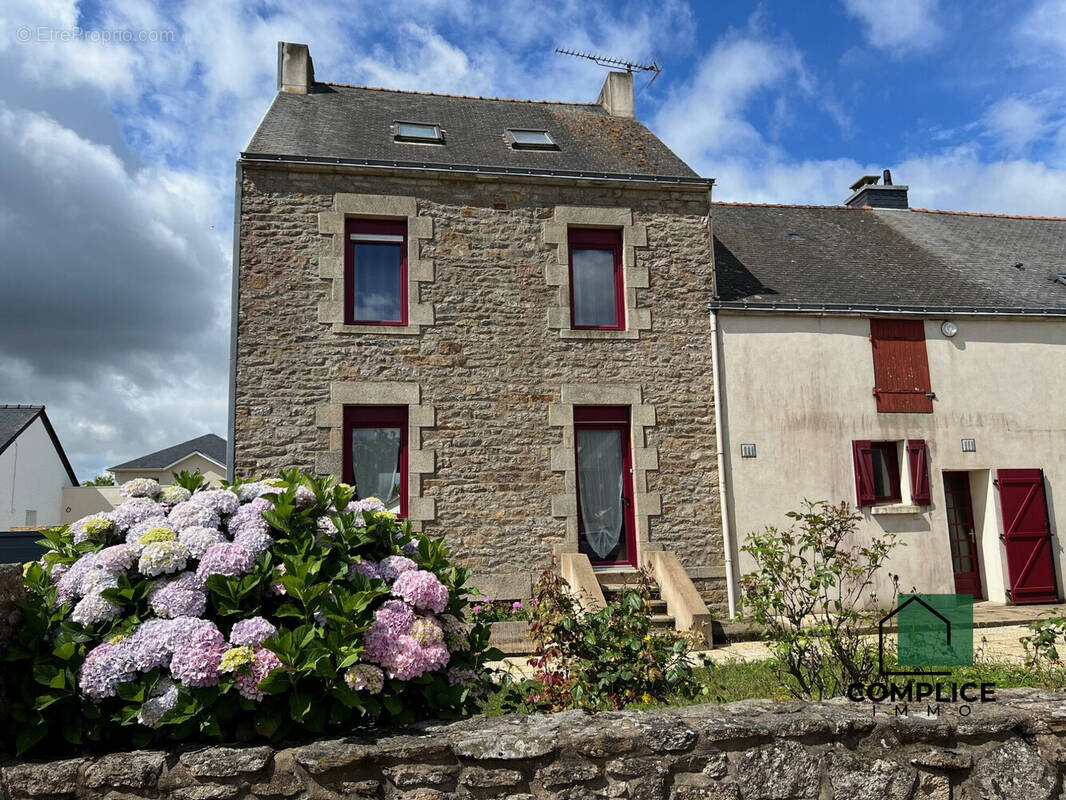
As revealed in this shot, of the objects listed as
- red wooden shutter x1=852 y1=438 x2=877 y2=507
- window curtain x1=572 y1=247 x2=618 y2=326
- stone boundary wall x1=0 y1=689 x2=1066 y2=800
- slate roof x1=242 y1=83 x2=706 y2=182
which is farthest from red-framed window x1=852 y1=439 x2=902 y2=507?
stone boundary wall x1=0 y1=689 x2=1066 y2=800

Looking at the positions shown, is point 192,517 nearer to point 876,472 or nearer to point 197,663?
point 197,663

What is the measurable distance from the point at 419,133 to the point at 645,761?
9402mm

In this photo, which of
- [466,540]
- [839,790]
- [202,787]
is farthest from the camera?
[466,540]

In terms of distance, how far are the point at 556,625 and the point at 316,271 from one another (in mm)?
6059

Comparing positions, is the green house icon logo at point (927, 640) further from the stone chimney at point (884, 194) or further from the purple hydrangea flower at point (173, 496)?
the stone chimney at point (884, 194)

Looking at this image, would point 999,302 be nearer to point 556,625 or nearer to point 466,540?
point 466,540

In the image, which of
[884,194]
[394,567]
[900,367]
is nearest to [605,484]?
[900,367]

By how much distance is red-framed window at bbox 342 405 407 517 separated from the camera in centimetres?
886

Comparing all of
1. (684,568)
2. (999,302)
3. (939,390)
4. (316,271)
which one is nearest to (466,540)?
(684,568)

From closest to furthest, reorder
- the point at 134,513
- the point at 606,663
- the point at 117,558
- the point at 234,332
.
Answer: the point at 117,558
the point at 134,513
the point at 606,663
the point at 234,332

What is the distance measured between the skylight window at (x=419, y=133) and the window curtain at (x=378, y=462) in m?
4.11

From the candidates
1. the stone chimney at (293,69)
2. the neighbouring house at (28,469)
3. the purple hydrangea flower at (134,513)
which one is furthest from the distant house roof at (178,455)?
the purple hydrangea flower at (134,513)

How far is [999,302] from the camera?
35.3 ft

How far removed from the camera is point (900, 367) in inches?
396
